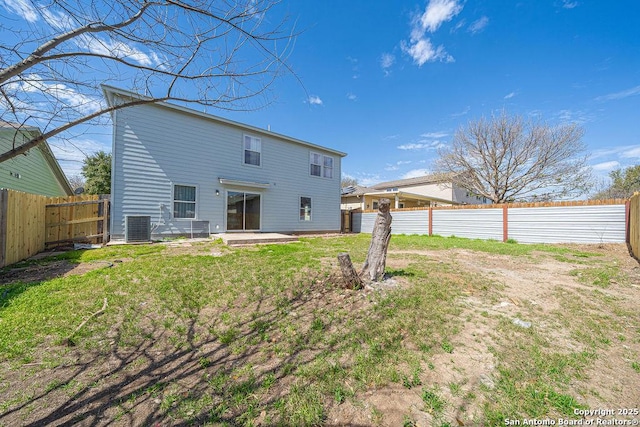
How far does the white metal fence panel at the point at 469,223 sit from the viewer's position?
36.4ft

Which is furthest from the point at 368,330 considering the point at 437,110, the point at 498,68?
the point at 437,110

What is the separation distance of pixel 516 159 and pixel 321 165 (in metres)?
13.3

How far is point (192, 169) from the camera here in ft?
31.2

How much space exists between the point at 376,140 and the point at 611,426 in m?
17.2

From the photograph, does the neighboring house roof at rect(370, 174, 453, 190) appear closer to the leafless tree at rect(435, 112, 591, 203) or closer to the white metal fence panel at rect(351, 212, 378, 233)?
the leafless tree at rect(435, 112, 591, 203)

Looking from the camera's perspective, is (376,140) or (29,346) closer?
(29,346)

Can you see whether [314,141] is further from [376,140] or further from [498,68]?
[498,68]

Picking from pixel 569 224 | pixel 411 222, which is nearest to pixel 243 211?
pixel 411 222

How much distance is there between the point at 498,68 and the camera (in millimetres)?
9992

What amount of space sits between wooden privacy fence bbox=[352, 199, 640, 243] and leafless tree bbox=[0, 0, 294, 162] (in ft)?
40.4

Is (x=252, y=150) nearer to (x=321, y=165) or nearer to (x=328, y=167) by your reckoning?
(x=321, y=165)

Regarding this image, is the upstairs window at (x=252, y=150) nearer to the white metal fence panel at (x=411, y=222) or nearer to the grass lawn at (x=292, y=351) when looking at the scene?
the grass lawn at (x=292, y=351)

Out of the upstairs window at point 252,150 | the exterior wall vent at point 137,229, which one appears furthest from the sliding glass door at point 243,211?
the exterior wall vent at point 137,229

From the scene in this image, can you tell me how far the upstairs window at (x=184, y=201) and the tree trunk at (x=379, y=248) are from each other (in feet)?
26.7
